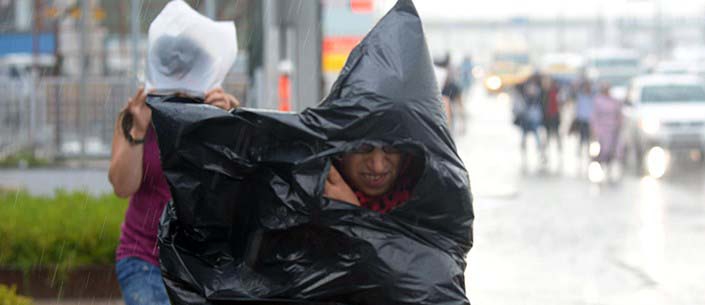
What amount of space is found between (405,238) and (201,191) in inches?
25.0

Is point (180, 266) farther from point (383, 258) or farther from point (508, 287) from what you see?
point (508, 287)

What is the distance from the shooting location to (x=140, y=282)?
15.7 ft

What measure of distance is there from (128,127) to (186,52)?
14.7 inches

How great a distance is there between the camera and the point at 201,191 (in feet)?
12.9

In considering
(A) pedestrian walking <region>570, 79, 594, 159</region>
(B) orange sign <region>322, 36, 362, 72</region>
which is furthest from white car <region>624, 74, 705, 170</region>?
(B) orange sign <region>322, 36, 362, 72</region>

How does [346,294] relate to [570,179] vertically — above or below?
above

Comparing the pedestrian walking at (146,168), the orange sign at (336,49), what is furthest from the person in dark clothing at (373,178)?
the orange sign at (336,49)

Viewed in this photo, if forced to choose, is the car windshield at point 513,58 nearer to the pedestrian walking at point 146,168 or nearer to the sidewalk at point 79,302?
the sidewalk at point 79,302

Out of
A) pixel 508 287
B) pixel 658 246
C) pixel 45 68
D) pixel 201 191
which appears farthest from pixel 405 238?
pixel 45 68

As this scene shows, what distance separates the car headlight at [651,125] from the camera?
22594 mm

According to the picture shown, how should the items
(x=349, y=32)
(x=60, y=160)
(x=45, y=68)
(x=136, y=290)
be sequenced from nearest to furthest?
(x=136, y=290), (x=60, y=160), (x=45, y=68), (x=349, y=32)

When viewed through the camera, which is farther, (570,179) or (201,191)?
(570,179)

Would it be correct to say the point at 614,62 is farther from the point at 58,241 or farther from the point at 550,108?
the point at 58,241

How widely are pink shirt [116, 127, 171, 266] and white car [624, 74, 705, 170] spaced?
60.4 feet
